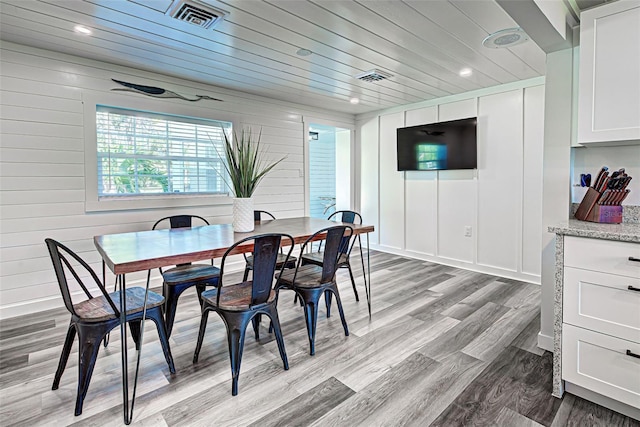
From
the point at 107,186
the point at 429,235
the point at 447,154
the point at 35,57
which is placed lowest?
the point at 429,235

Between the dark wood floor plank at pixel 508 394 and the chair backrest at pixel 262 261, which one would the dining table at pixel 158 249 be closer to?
the chair backrest at pixel 262 261

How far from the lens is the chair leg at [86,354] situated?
170 cm

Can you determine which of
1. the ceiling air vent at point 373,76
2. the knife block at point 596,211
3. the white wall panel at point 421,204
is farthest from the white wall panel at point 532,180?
the knife block at point 596,211

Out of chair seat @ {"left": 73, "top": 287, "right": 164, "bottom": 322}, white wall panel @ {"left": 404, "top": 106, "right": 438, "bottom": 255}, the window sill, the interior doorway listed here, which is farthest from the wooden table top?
the interior doorway

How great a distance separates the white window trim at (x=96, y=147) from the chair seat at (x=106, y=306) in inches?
63.8

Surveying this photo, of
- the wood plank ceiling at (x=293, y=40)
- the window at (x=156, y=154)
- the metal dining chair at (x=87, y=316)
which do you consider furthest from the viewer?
the window at (x=156, y=154)

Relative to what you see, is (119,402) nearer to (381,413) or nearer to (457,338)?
(381,413)

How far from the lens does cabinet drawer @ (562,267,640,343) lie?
1.57 meters

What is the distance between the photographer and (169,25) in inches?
95.4

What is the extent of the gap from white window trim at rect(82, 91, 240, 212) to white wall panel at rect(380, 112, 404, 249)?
8.16 feet

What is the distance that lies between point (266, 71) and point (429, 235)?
3.13m

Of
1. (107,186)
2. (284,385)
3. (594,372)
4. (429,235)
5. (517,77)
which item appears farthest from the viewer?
(429,235)

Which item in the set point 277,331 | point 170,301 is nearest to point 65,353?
point 170,301

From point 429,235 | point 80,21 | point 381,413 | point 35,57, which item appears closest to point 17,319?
point 35,57
